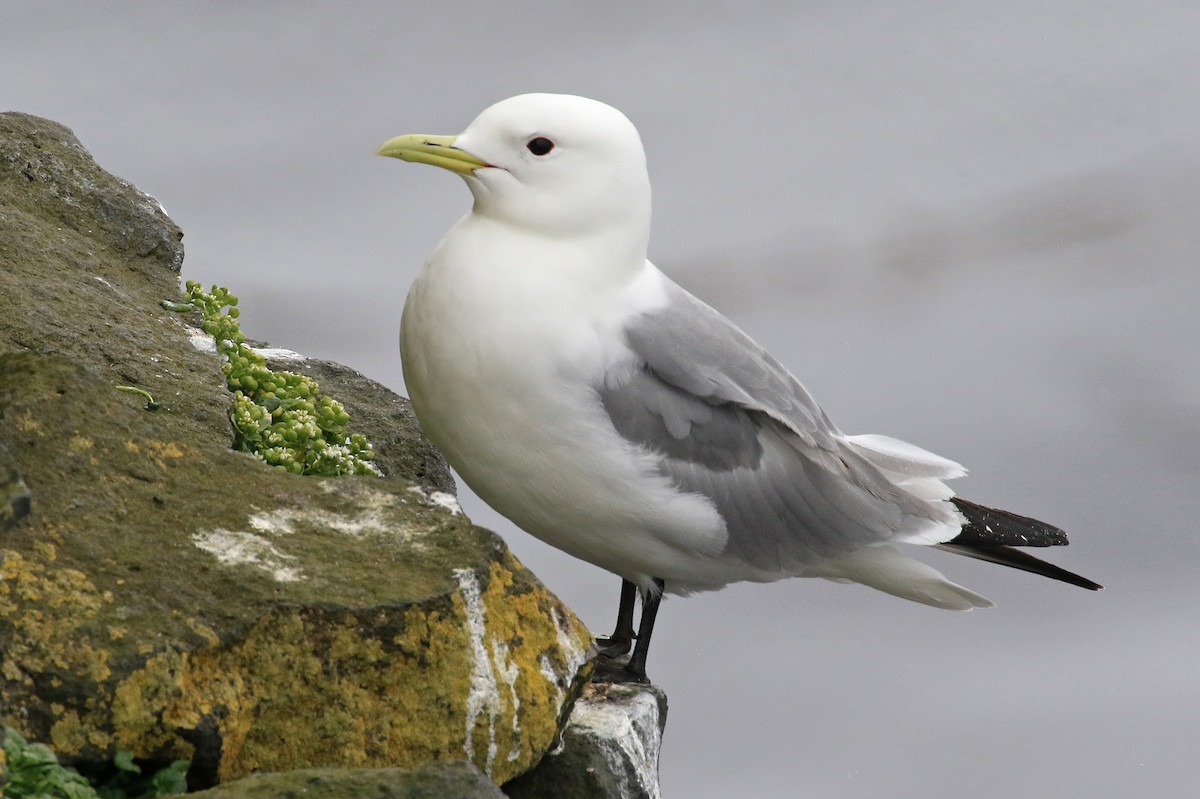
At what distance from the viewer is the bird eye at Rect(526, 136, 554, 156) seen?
4473mm

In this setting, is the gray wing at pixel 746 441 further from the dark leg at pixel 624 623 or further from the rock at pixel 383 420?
the rock at pixel 383 420

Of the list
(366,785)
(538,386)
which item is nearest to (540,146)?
(538,386)

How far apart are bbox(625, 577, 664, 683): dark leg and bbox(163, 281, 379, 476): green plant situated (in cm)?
92

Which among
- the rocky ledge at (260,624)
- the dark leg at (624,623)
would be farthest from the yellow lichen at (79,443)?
the dark leg at (624,623)

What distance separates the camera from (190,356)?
505 cm

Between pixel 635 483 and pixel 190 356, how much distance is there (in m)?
1.45

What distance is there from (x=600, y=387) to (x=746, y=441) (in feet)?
1.80

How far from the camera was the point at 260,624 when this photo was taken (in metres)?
3.38

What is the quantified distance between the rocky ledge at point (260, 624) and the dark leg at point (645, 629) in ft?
Result: 1.55

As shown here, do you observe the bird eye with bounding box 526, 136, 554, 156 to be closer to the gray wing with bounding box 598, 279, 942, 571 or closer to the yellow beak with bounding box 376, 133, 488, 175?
the yellow beak with bounding box 376, 133, 488, 175

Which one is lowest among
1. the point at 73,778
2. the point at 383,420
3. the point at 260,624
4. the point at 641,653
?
the point at 73,778

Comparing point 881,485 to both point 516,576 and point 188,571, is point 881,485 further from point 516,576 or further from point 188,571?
point 188,571

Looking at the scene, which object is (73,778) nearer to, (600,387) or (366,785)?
(366,785)

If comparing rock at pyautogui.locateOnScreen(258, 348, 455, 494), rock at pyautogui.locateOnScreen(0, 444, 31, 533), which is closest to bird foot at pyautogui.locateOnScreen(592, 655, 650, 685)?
rock at pyautogui.locateOnScreen(258, 348, 455, 494)
